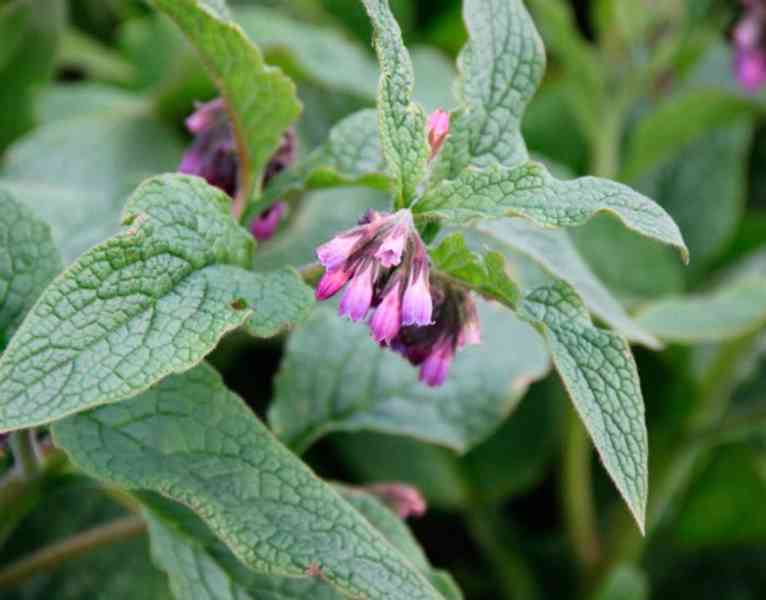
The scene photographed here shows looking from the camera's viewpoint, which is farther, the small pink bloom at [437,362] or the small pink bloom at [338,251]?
the small pink bloom at [437,362]

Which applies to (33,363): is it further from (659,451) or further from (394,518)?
(659,451)

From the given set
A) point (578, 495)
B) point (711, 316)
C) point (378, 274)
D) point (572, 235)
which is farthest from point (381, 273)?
point (572, 235)

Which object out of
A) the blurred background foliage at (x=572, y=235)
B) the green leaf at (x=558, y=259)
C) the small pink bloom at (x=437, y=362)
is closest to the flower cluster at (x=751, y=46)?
the blurred background foliage at (x=572, y=235)

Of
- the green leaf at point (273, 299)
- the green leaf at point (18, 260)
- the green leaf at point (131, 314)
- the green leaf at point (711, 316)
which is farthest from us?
the green leaf at point (711, 316)

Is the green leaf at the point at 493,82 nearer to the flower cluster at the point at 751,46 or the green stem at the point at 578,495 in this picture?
the green stem at the point at 578,495

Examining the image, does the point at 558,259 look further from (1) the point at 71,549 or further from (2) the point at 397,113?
(1) the point at 71,549
